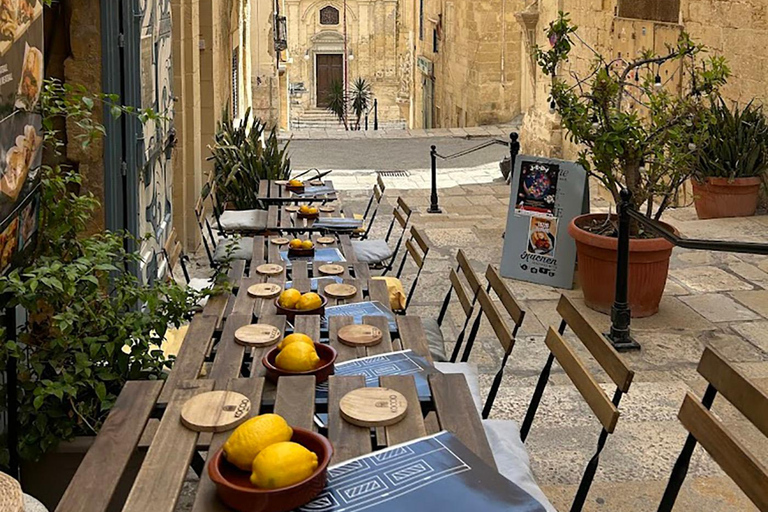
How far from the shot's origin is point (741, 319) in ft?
18.8

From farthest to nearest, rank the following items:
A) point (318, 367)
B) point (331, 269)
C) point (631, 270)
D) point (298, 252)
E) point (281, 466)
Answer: point (631, 270)
point (298, 252)
point (331, 269)
point (318, 367)
point (281, 466)

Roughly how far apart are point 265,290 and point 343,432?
154cm

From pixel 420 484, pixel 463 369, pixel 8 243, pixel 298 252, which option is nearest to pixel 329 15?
pixel 298 252

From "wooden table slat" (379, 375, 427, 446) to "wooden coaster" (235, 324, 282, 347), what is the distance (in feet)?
1.86

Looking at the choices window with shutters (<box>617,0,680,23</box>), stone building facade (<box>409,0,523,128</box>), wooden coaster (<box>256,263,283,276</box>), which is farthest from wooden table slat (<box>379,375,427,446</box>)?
stone building facade (<box>409,0,523,128</box>)

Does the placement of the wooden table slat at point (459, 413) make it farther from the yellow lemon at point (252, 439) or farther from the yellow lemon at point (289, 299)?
the yellow lemon at point (289, 299)

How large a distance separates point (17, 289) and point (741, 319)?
4.33 meters

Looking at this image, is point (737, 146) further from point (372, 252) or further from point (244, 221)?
Result: point (244, 221)

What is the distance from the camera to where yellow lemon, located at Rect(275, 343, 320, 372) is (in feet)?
9.26

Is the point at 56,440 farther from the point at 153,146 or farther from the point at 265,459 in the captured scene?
the point at 153,146

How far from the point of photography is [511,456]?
2.91 meters

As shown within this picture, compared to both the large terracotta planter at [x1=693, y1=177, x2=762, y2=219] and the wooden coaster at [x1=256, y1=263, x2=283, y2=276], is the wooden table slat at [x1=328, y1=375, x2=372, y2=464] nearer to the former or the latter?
the wooden coaster at [x1=256, y1=263, x2=283, y2=276]

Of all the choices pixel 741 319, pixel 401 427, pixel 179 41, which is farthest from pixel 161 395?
pixel 179 41

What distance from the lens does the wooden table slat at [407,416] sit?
2.37 meters
